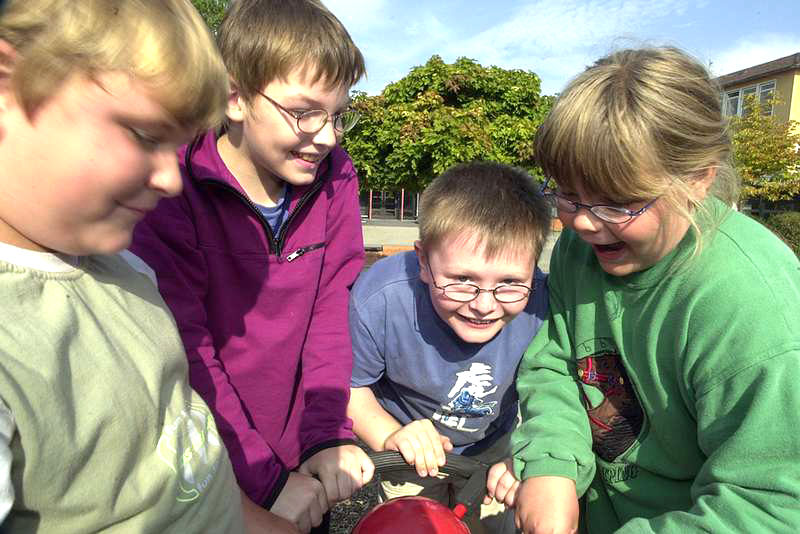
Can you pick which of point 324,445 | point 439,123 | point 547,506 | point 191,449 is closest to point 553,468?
point 547,506

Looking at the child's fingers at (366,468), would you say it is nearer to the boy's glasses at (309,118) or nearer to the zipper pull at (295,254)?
the zipper pull at (295,254)

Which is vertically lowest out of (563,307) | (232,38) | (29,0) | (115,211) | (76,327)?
(563,307)

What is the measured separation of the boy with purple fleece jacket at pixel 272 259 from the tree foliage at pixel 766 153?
16060 millimetres

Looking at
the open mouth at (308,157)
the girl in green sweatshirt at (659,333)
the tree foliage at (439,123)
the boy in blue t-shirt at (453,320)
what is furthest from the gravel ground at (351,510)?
the tree foliage at (439,123)

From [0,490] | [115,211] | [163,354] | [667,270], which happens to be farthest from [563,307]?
[0,490]

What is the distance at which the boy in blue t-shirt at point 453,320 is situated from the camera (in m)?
1.74

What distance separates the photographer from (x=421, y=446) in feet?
5.42

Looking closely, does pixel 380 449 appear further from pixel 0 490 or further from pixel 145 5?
pixel 145 5

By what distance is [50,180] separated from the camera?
0.82 meters

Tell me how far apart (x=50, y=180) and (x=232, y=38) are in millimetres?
1105

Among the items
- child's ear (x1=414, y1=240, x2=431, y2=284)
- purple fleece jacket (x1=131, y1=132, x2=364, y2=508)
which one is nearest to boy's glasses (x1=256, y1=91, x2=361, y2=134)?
purple fleece jacket (x1=131, y1=132, x2=364, y2=508)

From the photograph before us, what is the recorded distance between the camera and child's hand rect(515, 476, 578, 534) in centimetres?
144

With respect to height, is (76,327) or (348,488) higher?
(76,327)

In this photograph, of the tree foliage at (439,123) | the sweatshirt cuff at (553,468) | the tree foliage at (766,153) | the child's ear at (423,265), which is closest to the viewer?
the sweatshirt cuff at (553,468)
